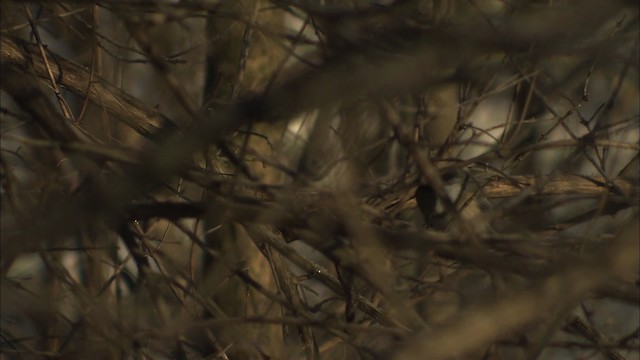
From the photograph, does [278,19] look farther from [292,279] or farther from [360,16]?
[360,16]

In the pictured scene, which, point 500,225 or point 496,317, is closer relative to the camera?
point 496,317

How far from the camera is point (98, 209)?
7.53 ft

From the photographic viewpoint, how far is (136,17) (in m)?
3.14

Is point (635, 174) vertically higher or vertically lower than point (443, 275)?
higher

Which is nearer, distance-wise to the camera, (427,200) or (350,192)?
(350,192)

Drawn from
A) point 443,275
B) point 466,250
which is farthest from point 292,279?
point 466,250

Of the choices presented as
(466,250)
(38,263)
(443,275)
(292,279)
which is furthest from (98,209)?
(38,263)

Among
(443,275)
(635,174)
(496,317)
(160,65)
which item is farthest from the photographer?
(635,174)

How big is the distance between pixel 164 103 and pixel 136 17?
1.79 m

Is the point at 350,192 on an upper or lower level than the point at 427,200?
lower

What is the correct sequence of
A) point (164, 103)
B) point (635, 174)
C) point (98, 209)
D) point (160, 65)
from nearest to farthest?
point (98, 209), point (160, 65), point (635, 174), point (164, 103)

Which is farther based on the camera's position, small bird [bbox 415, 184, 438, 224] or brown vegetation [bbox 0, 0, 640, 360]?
small bird [bbox 415, 184, 438, 224]

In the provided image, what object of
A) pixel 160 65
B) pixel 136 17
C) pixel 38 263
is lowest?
pixel 160 65

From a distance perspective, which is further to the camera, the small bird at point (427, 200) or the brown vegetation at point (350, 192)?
the small bird at point (427, 200)
